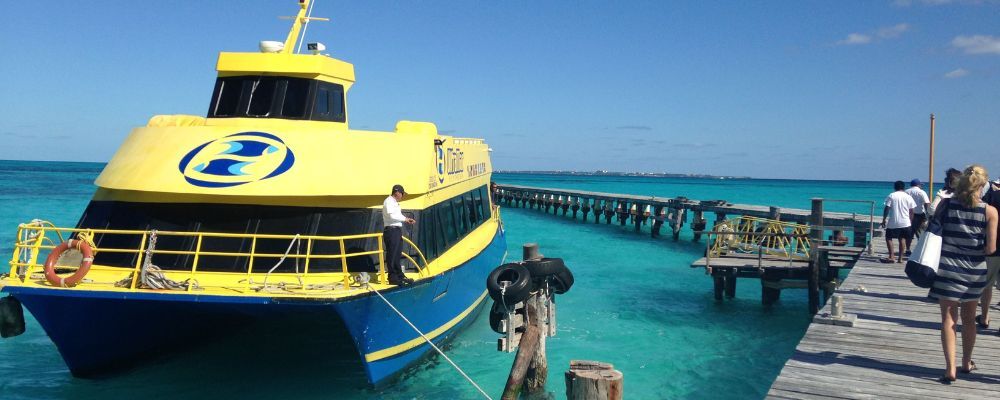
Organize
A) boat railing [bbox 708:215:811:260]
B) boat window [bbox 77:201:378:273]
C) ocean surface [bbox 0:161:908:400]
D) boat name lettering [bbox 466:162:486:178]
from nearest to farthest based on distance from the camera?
1. boat window [bbox 77:201:378:273]
2. ocean surface [bbox 0:161:908:400]
3. boat name lettering [bbox 466:162:486:178]
4. boat railing [bbox 708:215:811:260]

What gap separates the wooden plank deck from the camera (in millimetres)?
5793

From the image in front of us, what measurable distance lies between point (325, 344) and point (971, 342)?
816 cm

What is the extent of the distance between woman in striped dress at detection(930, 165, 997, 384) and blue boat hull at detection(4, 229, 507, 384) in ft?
17.3

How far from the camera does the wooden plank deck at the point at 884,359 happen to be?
19.0 feet

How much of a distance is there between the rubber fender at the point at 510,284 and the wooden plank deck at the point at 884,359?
2.92 meters

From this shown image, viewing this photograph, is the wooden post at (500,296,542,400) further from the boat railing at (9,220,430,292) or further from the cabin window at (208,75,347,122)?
Result: the cabin window at (208,75,347,122)

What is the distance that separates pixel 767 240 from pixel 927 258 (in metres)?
14.6

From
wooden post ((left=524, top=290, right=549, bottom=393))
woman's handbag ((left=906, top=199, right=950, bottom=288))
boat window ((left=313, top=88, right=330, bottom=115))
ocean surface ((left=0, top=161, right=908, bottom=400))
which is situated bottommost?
ocean surface ((left=0, top=161, right=908, bottom=400))

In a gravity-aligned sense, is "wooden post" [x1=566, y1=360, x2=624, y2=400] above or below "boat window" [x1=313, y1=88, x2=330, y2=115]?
below

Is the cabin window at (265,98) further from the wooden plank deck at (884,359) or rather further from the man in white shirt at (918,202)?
the man in white shirt at (918,202)

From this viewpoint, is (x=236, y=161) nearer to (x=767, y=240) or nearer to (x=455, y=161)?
(x=455, y=161)

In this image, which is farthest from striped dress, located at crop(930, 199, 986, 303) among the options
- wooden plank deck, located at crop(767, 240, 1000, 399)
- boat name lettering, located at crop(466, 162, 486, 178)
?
boat name lettering, located at crop(466, 162, 486, 178)

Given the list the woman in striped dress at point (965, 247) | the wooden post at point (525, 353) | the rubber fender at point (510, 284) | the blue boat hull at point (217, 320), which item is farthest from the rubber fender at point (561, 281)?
the woman in striped dress at point (965, 247)

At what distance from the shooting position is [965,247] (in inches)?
219
